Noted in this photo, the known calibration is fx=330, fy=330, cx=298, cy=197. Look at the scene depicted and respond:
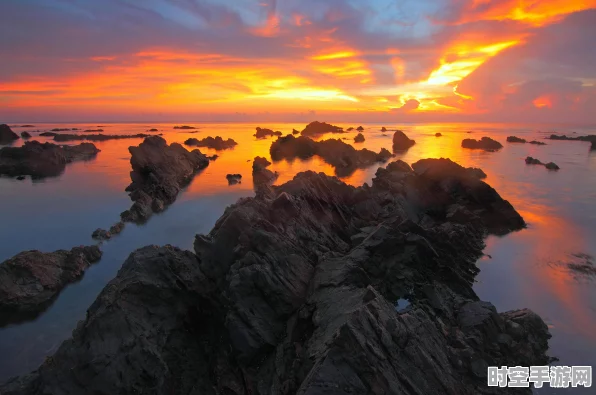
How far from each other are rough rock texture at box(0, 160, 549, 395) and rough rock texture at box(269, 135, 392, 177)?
1865 inches

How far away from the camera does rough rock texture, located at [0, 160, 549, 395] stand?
8805 mm

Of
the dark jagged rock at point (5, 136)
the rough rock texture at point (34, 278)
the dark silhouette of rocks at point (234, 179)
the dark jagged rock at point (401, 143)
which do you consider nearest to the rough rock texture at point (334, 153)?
the dark silhouette of rocks at point (234, 179)

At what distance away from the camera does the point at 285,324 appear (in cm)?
1188

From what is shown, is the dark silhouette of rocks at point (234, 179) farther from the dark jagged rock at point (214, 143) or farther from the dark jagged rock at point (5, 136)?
the dark jagged rock at point (5, 136)

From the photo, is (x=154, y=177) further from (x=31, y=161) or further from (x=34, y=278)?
(x=31, y=161)

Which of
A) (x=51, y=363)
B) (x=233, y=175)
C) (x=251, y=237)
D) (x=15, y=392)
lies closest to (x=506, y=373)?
(x=251, y=237)

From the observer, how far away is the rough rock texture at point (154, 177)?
36.5 metres

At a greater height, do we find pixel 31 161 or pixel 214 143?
pixel 214 143

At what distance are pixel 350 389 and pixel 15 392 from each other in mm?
10025

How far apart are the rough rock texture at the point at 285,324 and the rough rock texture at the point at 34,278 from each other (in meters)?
8.41

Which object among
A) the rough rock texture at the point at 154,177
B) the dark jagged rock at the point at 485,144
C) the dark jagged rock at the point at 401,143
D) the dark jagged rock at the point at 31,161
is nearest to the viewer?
the rough rock texture at the point at 154,177

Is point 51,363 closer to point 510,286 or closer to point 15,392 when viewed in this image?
point 15,392

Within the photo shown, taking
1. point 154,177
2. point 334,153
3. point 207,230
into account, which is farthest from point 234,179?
point 334,153

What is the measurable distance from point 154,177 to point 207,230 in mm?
19120
